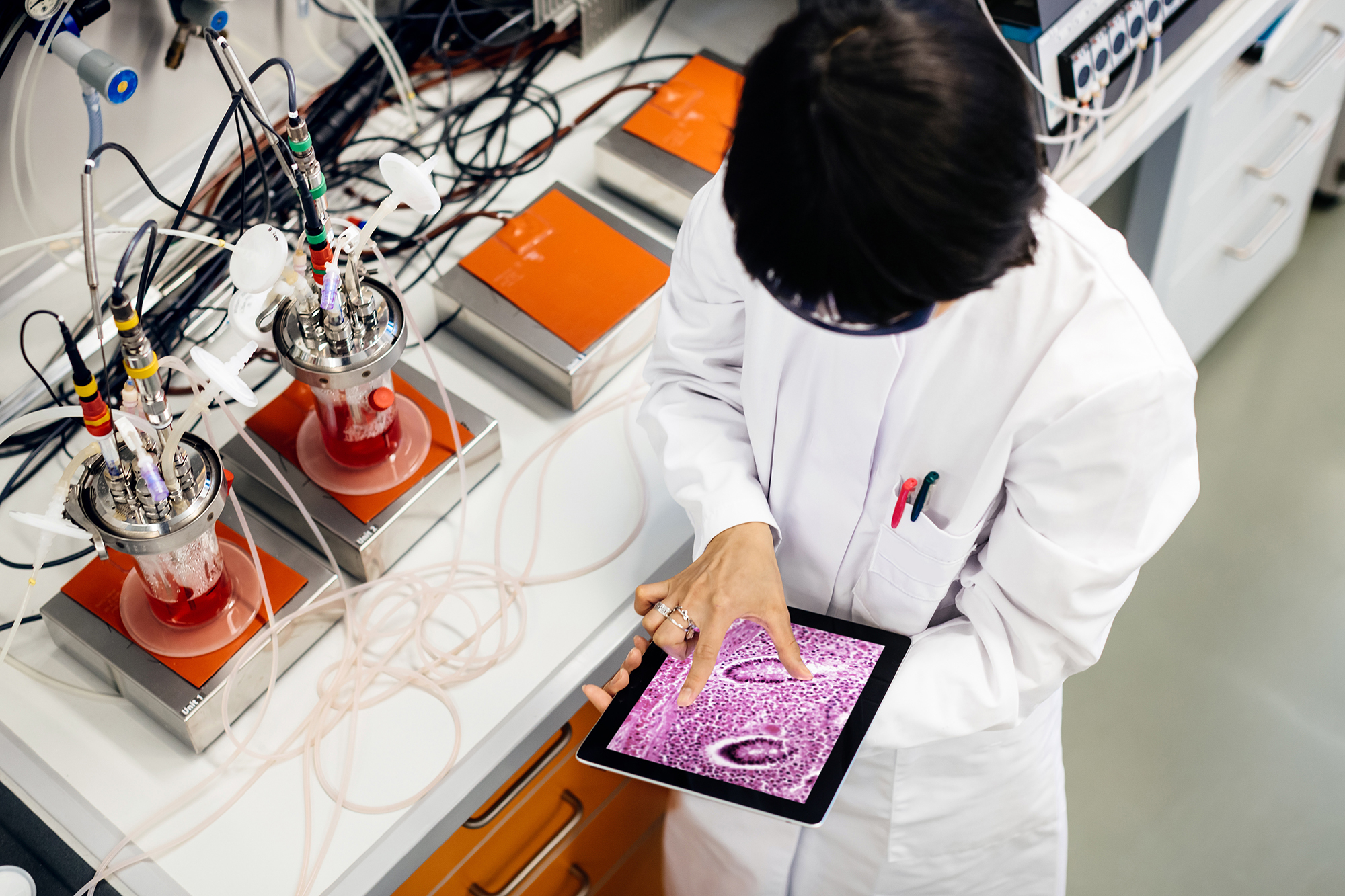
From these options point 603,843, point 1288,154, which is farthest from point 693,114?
point 1288,154

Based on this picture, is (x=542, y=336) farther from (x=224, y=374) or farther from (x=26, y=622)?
(x=26, y=622)

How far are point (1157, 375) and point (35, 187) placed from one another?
4.05 ft

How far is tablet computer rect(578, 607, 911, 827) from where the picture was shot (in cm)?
108

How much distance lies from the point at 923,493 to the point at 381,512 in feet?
→ 1.85

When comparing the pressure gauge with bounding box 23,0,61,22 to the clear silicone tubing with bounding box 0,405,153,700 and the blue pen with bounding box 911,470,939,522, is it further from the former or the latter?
the blue pen with bounding box 911,470,939,522

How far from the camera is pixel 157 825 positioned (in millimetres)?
1090

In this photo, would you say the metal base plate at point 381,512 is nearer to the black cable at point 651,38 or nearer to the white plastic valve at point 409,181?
the white plastic valve at point 409,181

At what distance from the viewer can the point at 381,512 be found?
121 centimetres

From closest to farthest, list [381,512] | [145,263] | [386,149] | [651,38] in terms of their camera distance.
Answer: [145,263] → [381,512] → [386,149] → [651,38]

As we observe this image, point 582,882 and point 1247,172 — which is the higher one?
point 1247,172

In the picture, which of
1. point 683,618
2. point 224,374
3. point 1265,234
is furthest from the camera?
point 1265,234

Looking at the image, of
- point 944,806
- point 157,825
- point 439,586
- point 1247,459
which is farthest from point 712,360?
point 1247,459

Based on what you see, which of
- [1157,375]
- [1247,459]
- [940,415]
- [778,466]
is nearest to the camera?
[1157,375]

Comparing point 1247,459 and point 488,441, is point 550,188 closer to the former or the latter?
point 488,441
